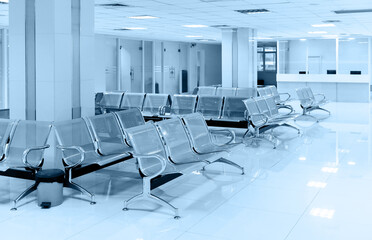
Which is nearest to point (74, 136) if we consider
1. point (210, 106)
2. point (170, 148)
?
point (170, 148)

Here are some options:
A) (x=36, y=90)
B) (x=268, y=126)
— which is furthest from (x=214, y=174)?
(x=268, y=126)

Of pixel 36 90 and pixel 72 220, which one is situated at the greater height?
pixel 36 90

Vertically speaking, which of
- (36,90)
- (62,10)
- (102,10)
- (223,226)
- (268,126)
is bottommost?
(223,226)

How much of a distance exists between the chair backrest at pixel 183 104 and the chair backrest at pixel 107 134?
145 inches

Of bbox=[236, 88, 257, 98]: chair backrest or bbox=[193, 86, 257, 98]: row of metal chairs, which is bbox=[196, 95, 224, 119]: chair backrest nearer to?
bbox=[193, 86, 257, 98]: row of metal chairs

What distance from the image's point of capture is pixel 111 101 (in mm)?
11414

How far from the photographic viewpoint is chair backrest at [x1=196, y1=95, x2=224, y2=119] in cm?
963

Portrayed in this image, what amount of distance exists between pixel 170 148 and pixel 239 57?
30.4ft

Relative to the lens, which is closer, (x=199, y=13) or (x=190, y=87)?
(x=199, y=13)

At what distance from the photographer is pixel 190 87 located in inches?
967

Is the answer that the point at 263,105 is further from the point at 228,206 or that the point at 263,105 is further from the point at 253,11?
the point at 228,206

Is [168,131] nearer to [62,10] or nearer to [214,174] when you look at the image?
[214,174]

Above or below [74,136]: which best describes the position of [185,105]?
above

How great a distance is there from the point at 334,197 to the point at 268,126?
456 centimetres
